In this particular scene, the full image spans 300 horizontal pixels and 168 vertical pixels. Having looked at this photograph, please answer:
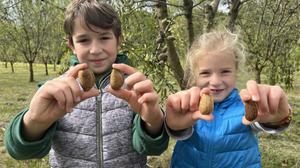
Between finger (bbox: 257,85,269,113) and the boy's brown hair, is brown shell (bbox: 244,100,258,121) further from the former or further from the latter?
the boy's brown hair

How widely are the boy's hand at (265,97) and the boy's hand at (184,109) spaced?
14 centimetres

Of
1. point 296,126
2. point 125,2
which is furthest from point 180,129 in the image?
point 296,126

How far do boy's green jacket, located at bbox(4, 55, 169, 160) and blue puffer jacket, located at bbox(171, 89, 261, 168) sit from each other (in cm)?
22

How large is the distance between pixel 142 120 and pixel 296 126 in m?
7.41

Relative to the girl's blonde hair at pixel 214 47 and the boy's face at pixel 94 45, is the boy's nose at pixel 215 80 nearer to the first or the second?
the girl's blonde hair at pixel 214 47

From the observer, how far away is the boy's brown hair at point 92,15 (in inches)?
65.3

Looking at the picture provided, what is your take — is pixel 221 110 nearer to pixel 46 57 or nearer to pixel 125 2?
pixel 125 2

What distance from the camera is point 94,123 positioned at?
174cm

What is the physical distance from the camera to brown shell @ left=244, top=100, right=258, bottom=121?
1.30 m

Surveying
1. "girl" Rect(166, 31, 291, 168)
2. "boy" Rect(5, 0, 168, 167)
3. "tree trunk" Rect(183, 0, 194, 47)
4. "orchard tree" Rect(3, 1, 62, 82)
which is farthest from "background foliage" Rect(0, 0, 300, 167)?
"orchard tree" Rect(3, 1, 62, 82)

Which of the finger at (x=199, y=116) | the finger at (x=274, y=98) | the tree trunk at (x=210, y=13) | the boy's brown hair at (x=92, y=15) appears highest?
the tree trunk at (x=210, y=13)

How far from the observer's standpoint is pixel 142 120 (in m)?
1.56

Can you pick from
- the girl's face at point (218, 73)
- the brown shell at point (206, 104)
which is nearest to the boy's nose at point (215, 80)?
the girl's face at point (218, 73)

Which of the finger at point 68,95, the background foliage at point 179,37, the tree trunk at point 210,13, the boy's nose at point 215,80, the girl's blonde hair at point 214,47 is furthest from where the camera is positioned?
the tree trunk at point 210,13
